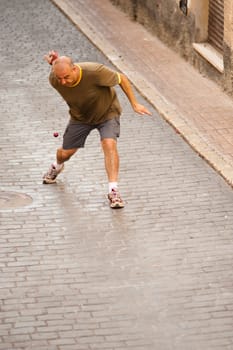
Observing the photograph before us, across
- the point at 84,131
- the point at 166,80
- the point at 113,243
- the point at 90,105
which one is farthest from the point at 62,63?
the point at 166,80

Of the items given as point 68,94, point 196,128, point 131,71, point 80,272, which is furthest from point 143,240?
point 131,71

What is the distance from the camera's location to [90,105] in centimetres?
1380

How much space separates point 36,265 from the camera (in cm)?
1229

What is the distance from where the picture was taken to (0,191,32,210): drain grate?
14.0 meters

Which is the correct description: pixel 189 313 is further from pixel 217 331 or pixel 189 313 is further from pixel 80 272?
pixel 80 272

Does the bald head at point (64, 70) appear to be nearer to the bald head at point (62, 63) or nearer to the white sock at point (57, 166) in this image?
the bald head at point (62, 63)

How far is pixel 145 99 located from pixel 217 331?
25.1ft

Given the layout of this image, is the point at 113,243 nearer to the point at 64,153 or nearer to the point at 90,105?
the point at 90,105

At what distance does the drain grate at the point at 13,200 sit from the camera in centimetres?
1401

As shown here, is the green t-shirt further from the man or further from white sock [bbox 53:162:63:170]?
white sock [bbox 53:162:63:170]

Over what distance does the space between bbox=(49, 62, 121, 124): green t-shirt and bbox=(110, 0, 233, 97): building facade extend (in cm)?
448

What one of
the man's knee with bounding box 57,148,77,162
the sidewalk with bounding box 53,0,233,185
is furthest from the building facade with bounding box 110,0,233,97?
the man's knee with bounding box 57,148,77,162

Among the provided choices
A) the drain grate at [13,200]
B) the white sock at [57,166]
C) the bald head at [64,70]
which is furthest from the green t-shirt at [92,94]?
the drain grate at [13,200]

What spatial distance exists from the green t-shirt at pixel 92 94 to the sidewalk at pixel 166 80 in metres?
1.78
